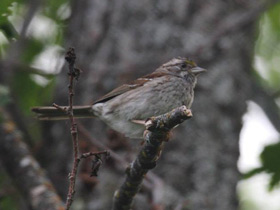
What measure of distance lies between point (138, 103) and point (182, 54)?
1474 mm

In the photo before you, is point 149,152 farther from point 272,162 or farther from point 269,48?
point 269,48

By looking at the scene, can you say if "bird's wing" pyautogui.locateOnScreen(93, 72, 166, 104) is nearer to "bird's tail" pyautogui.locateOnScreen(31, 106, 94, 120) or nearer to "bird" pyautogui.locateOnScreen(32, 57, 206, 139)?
"bird" pyautogui.locateOnScreen(32, 57, 206, 139)

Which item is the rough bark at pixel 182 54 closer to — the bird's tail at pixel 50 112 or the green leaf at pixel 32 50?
the green leaf at pixel 32 50

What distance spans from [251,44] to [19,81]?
2.69 meters

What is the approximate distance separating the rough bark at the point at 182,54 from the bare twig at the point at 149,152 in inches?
77.3

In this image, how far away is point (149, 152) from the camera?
3.28m

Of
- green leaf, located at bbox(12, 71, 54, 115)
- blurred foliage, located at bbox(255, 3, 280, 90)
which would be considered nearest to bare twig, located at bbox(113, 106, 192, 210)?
green leaf, located at bbox(12, 71, 54, 115)

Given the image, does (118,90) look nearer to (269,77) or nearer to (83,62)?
(83,62)

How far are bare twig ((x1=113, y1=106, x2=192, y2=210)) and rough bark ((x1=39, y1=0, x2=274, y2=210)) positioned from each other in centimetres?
196

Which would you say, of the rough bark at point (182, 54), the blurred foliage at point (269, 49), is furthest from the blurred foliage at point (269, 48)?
the rough bark at point (182, 54)

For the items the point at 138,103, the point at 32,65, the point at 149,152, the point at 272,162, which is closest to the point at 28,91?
the point at 32,65

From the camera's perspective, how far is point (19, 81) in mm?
6285

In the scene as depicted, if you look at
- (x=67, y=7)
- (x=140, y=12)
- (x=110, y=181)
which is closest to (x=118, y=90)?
(x=110, y=181)

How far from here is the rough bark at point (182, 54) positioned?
566cm
